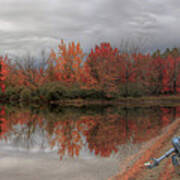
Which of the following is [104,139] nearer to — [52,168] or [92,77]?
[52,168]

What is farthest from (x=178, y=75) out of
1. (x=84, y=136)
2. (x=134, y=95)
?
(x=84, y=136)

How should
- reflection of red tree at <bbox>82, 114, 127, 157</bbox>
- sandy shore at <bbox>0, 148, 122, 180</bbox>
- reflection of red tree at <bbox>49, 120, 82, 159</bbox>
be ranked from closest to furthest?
sandy shore at <bbox>0, 148, 122, 180</bbox> < reflection of red tree at <bbox>49, 120, 82, 159</bbox> < reflection of red tree at <bbox>82, 114, 127, 157</bbox>

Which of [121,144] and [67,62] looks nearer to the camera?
[121,144]

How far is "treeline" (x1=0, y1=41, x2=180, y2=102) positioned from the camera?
5625cm

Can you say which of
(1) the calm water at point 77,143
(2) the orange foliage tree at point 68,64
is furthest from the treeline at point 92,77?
(1) the calm water at point 77,143

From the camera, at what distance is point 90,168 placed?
11195 millimetres

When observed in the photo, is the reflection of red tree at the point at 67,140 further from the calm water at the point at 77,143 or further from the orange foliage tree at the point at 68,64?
the orange foliage tree at the point at 68,64

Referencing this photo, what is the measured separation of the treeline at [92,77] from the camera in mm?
56250

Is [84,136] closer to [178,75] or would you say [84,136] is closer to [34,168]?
[34,168]

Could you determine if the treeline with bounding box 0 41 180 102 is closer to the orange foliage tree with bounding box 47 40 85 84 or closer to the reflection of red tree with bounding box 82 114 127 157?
the orange foliage tree with bounding box 47 40 85 84

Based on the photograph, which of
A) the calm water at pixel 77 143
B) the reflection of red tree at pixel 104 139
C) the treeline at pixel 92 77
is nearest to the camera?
the calm water at pixel 77 143

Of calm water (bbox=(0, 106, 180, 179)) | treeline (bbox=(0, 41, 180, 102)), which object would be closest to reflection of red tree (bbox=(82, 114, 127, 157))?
calm water (bbox=(0, 106, 180, 179))

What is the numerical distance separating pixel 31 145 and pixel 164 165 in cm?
972

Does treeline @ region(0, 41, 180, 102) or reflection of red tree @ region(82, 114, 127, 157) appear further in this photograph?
treeline @ region(0, 41, 180, 102)
